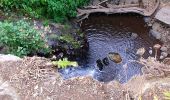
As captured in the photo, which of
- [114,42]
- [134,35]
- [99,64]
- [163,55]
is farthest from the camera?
[134,35]

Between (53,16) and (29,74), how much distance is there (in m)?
6.92

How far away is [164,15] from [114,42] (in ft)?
7.24

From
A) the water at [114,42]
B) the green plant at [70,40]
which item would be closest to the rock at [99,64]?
the water at [114,42]

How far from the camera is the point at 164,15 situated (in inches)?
520

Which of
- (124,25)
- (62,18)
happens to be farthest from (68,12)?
(124,25)

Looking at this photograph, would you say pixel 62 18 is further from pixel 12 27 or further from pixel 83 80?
pixel 83 80

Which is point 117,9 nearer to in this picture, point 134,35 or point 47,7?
point 134,35

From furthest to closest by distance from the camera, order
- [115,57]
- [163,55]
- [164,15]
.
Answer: [164,15]
[163,55]
[115,57]

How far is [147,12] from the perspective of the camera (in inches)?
546

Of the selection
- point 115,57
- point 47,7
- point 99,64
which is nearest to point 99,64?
point 99,64

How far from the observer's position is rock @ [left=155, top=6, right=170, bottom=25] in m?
13.0

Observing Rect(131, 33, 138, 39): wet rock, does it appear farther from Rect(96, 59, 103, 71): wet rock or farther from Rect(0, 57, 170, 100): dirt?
Rect(0, 57, 170, 100): dirt

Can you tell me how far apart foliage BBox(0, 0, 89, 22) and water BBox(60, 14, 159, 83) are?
2.75 feet

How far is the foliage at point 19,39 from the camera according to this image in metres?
9.55
